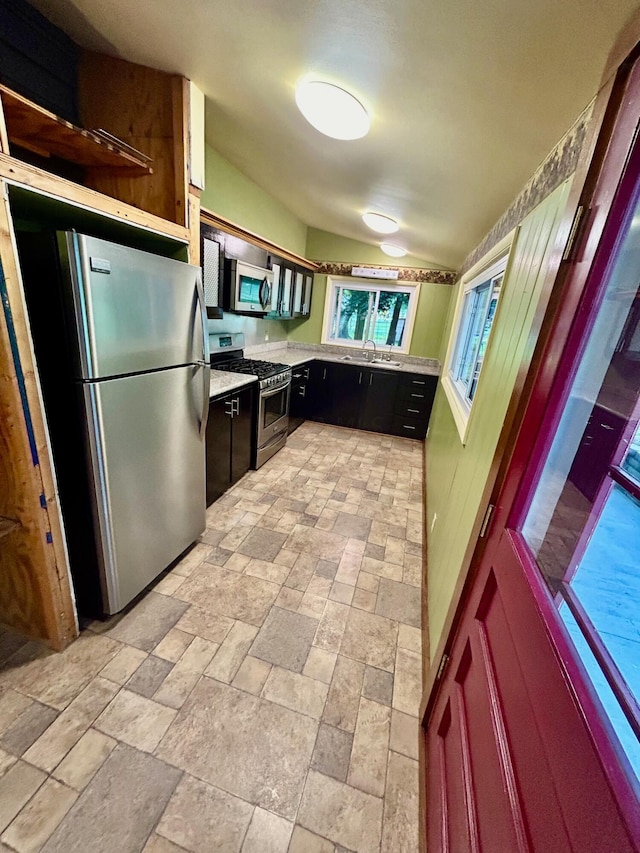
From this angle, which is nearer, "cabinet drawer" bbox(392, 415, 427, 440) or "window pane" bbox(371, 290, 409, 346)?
"cabinet drawer" bbox(392, 415, 427, 440)

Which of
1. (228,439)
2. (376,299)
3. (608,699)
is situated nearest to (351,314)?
(376,299)

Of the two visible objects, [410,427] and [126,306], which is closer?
[126,306]

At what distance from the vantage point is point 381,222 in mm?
2980

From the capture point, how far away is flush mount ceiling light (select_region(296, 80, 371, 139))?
4.37 ft

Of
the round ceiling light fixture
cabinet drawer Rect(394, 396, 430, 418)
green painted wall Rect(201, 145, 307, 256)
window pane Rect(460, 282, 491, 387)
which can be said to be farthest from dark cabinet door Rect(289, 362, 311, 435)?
window pane Rect(460, 282, 491, 387)

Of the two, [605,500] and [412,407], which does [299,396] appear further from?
[605,500]

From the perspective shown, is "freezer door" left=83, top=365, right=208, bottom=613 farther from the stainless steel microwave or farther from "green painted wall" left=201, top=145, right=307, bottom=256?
"green painted wall" left=201, top=145, right=307, bottom=256

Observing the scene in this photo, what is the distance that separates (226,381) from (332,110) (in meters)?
1.77

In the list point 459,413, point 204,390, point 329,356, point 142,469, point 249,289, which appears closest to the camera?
point 142,469

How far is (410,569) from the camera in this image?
2256 mm

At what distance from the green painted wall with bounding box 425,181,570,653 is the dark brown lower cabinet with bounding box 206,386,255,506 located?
165 cm

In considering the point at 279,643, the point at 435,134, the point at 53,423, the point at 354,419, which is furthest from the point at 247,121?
the point at 354,419

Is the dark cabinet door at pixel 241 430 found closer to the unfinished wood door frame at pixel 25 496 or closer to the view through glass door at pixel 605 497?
the unfinished wood door frame at pixel 25 496

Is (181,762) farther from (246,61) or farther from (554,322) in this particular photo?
(246,61)
